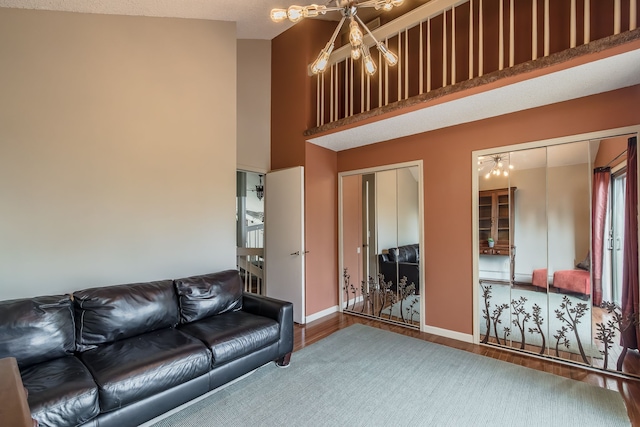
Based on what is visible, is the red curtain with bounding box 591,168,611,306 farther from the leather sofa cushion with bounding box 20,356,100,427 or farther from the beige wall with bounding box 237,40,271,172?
the leather sofa cushion with bounding box 20,356,100,427

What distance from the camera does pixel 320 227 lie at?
4.22 meters

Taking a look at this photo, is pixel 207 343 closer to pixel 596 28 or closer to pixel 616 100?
pixel 616 100

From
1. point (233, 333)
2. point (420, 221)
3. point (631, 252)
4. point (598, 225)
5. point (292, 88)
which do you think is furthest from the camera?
point (292, 88)

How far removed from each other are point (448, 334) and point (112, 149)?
4.05 meters

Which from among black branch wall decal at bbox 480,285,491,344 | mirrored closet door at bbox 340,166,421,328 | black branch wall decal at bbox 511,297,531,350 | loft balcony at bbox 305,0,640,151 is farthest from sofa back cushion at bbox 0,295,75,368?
black branch wall decal at bbox 511,297,531,350

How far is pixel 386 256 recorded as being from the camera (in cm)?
413

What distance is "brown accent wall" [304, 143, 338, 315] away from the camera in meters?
4.04

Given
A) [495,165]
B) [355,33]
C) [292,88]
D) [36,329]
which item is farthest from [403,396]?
[292,88]

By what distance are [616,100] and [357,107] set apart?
2695 millimetres

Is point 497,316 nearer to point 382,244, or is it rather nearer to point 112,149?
point 382,244

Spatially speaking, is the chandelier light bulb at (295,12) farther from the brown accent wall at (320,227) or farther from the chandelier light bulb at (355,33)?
the brown accent wall at (320,227)

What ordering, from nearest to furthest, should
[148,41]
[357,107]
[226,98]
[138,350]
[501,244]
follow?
[138,350], [148,41], [501,244], [226,98], [357,107]

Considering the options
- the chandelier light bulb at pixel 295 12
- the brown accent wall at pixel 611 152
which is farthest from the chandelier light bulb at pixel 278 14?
the brown accent wall at pixel 611 152

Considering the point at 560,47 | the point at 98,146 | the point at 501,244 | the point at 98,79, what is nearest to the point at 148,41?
the point at 98,79
